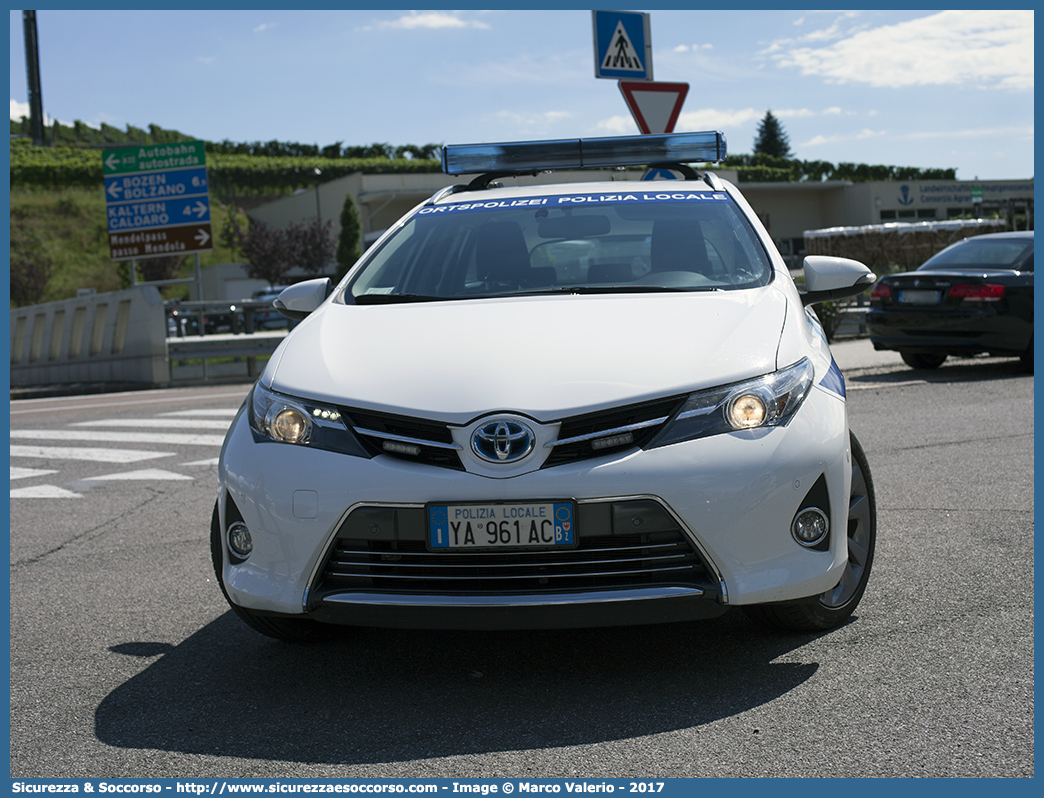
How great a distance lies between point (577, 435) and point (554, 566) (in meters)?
0.37

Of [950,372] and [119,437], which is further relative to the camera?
[950,372]

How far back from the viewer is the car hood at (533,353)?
3.10 meters

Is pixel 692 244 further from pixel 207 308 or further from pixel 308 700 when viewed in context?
pixel 207 308

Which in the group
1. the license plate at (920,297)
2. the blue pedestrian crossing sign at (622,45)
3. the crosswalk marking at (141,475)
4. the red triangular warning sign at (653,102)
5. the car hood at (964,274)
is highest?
the blue pedestrian crossing sign at (622,45)

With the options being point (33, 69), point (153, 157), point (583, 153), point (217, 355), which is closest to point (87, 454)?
point (583, 153)

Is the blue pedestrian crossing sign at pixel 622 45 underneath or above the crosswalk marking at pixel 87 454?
above

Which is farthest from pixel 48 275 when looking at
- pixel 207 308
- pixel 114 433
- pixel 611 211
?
pixel 611 211

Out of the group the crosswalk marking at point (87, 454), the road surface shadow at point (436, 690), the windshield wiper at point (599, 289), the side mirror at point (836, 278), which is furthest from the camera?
the crosswalk marking at point (87, 454)

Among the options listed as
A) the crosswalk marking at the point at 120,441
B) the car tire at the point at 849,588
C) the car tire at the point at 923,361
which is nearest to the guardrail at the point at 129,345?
the crosswalk marking at the point at 120,441

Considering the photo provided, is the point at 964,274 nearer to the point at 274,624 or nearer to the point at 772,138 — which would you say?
the point at 274,624

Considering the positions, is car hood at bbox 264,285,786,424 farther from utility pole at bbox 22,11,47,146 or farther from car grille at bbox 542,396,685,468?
utility pole at bbox 22,11,47,146

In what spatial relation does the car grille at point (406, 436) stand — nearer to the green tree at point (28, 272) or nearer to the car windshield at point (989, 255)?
the car windshield at point (989, 255)

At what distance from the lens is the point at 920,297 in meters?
11.0

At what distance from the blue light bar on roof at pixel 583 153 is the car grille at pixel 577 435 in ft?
8.33
